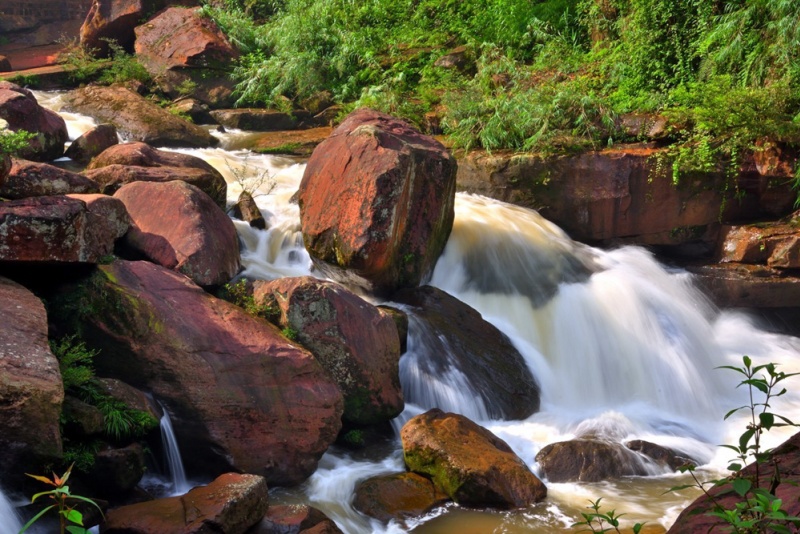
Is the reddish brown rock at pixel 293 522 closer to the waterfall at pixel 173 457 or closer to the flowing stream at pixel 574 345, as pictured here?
the flowing stream at pixel 574 345

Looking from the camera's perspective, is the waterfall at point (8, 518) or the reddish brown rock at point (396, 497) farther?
the reddish brown rock at point (396, 497)

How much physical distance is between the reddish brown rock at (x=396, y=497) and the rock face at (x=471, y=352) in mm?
1569

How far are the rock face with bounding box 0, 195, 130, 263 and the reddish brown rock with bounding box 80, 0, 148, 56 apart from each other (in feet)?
→ 37.8

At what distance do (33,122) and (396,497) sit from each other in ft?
25.3

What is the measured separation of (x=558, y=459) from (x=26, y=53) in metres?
17.8

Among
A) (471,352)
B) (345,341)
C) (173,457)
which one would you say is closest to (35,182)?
(173,457)

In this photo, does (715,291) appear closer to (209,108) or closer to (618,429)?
(618,429)

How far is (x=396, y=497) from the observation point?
20.7 ft

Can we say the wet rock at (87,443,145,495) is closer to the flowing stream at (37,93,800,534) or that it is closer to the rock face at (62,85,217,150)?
the flowing stream at (37,93,800,534)

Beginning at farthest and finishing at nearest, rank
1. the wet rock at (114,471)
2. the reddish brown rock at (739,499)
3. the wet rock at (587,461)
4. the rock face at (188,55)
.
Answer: the rock face at (188,55), the wet rock at (587,461), the wet rock at (114,471), the reddish brown rock at (739,499)

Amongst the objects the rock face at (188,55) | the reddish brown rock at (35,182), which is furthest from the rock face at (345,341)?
the rock face at (188,55)

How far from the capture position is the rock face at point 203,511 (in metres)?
4.89

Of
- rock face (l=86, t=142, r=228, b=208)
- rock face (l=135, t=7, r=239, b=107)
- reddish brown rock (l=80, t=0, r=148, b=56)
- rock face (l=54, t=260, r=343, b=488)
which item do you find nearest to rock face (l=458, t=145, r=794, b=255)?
rock face (l=86, t=142, r=228, b=208)

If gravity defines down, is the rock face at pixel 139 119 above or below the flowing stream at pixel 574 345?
above
